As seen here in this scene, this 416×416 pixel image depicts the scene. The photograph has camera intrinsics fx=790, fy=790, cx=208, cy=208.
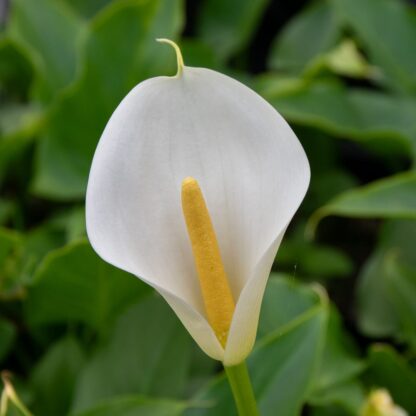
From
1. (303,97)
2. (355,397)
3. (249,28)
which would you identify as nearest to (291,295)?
(355,397)

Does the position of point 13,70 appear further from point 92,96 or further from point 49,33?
point 92,96

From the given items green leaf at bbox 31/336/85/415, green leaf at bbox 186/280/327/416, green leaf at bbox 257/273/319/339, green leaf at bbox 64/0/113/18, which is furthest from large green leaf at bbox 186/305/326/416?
green leaf at bbox 64/0/113/18

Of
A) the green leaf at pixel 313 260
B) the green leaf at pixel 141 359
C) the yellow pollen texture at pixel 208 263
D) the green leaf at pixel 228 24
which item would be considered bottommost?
the green leaf at pixel 313 260

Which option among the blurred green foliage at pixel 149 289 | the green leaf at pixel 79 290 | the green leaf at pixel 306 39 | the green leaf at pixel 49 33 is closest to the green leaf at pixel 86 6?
the blurred green foliage at pixel 149 289

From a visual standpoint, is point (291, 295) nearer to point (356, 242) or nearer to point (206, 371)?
point (206, 371)

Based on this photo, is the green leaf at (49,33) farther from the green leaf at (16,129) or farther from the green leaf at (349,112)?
the green leaf at (349,112)
